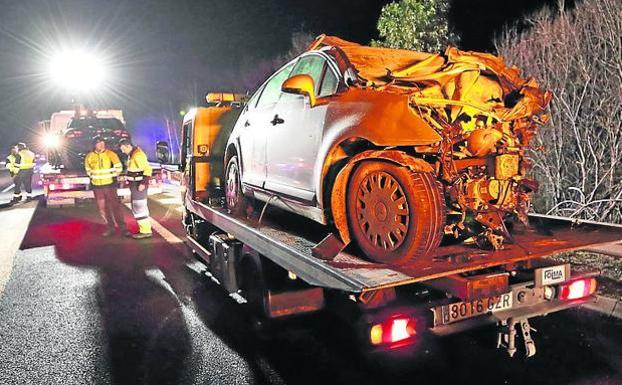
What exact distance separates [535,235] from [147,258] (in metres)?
Result: 5.48

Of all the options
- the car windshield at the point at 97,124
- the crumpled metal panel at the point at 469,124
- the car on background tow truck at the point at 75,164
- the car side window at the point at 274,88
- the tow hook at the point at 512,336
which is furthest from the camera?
the car windshield at the point at 97,124

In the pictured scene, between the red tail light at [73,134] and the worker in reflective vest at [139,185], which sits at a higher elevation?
the red tail light at [73,134]

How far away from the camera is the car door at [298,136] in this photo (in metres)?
4.00

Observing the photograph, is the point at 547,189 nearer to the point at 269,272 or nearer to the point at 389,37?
the point at 389,37

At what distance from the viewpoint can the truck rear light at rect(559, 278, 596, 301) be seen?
3.86 metres

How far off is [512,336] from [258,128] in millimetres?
2869

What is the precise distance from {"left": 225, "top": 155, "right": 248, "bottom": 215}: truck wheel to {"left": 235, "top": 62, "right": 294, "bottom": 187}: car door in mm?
245

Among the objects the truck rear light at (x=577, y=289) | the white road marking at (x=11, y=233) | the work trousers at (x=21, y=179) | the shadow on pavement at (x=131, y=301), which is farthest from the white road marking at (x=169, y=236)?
the work trousers at (x=21, y=179)

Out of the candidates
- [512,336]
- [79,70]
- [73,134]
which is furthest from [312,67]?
[79,70]

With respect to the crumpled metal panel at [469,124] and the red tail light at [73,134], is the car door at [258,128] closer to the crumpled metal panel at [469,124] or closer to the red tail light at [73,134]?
the crumpled metal panel at [469,124]

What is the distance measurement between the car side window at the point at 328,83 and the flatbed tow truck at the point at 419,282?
3.66ft

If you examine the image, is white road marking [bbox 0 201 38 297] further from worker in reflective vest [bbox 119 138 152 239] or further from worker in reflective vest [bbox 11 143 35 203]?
worker in reflective vest [bbox 119 138 152 239]

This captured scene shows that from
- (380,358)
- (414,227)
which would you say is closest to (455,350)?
(380,358)

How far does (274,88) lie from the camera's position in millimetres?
5082
